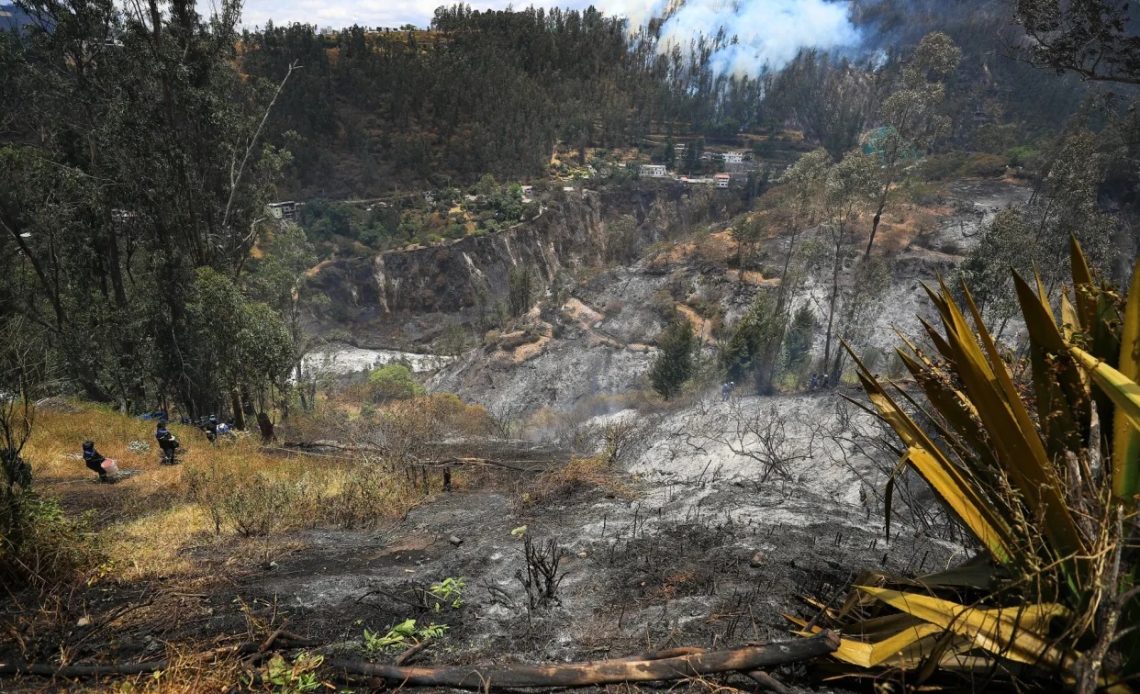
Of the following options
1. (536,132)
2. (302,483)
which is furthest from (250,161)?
(536,132)

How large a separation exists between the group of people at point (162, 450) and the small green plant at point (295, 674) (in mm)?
7844

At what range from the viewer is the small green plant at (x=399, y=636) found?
3.08 m

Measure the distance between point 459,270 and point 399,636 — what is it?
54.0m

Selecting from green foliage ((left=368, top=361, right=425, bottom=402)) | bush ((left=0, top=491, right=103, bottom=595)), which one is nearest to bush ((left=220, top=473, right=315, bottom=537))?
bush ((left=0, top=491, right=103, bottom=595))

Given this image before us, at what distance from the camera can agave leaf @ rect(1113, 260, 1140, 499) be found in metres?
1.95

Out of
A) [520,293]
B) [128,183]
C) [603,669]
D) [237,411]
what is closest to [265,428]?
[237,411]

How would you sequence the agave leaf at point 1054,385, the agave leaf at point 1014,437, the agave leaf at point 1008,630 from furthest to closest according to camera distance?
the agave leaf at point 1054,385
the agave leaf at point 1014,437
the agave leaf at point 1008,630

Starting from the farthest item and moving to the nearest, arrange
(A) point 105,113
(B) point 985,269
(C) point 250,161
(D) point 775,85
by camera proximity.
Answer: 1. (D) point 775,85
2. (B) point 985,269
3. (C) point 250,161
4. (A) point 105,113

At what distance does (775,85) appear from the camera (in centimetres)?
9306

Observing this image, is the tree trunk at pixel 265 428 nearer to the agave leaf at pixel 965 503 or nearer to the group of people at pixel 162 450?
the group of people at pixel 162 450

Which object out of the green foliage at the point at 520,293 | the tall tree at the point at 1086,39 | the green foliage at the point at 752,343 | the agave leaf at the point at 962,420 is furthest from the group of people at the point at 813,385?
the green foliage at the point at 520,293

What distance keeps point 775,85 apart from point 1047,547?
10614cm

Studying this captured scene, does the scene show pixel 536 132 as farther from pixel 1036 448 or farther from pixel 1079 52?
pixel 1036 448

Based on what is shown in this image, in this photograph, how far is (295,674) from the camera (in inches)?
109
